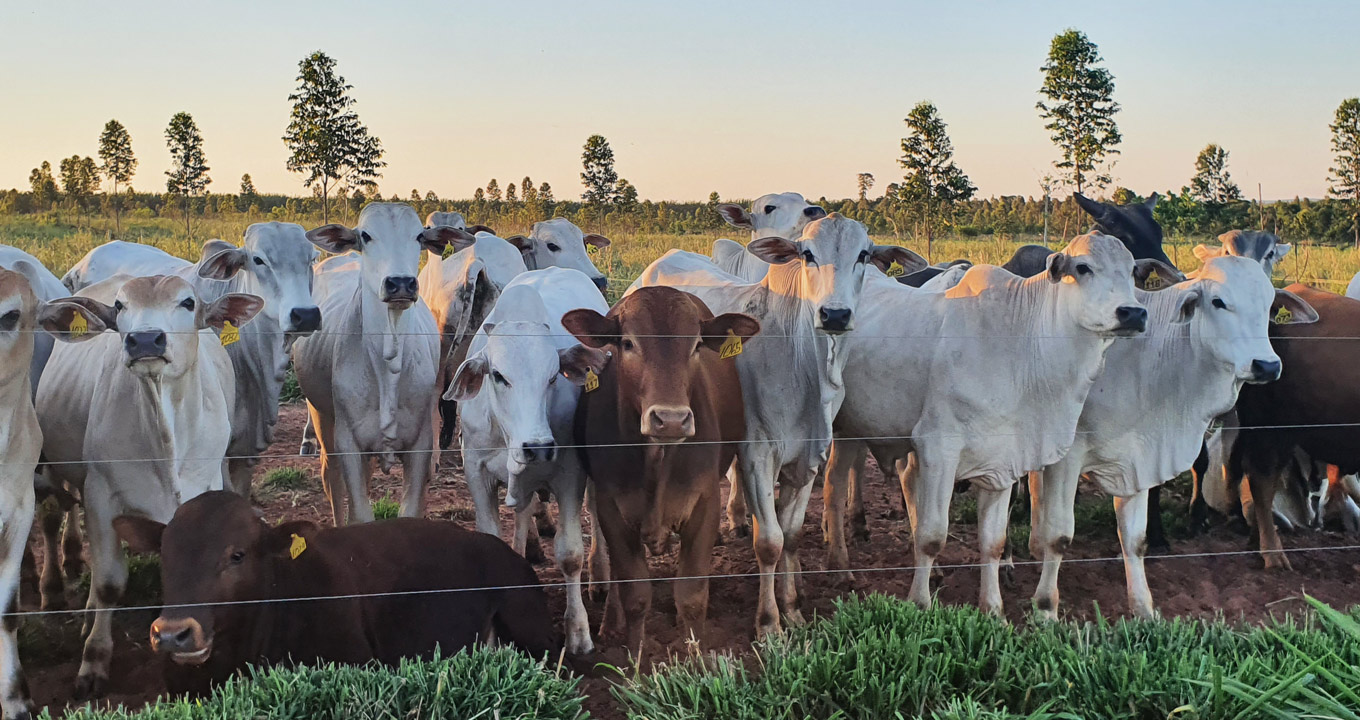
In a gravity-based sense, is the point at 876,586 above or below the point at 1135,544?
below

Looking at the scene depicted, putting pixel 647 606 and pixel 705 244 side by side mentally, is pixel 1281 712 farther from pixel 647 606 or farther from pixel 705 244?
pixel 705 244

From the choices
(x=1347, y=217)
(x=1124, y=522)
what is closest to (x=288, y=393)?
(x=1124, y=522)

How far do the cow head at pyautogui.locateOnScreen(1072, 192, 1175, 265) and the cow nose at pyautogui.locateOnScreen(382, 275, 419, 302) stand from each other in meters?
4.21

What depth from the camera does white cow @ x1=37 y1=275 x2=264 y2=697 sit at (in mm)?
4559

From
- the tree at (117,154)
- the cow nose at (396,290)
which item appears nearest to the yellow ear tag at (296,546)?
the cow nose at (396,290)

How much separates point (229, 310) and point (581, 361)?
1.60 m

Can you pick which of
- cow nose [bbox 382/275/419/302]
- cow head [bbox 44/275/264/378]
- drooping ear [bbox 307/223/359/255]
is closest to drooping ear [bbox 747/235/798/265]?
cow nose [bbox 382/275/419/302]

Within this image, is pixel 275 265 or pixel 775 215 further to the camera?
pixel 775 215

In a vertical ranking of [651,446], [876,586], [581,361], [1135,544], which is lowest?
[876,586]

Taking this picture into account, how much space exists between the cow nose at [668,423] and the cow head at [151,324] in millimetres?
1999

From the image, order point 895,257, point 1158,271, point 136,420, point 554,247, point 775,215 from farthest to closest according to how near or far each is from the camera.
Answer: point 554,247 < point 775,215 < point 1158,271 < point 895,257 < point 136,420

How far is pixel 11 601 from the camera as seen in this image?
4.38m

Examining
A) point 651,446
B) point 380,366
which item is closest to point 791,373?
point 651,446

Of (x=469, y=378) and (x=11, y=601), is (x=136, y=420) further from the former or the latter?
(x=469, y=378)
